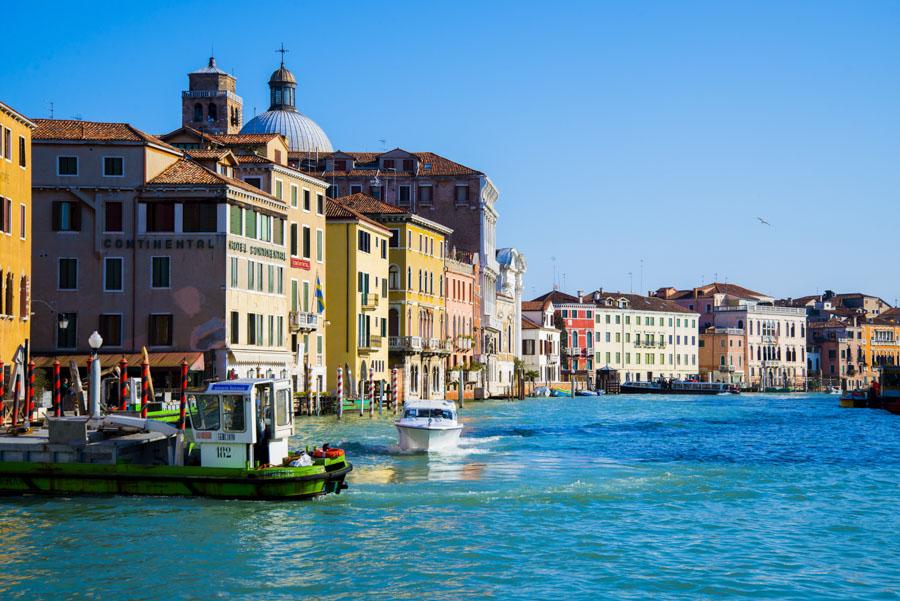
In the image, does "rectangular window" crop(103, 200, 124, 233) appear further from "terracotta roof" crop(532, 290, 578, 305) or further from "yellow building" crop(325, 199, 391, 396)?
"terracotta roof" crop(532, 290, 578, 305)

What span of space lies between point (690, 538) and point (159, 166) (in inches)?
1087

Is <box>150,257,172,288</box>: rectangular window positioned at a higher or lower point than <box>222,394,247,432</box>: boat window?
higher

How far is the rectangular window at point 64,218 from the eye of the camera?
4178cm

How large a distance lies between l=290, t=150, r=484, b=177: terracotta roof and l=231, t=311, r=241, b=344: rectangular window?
32.6 m

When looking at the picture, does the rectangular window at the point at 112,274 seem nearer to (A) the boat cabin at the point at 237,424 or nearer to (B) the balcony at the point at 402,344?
(A) the boat cabin at the point at 237,424

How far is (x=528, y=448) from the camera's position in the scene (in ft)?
119

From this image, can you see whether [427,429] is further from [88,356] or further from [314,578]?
[314,578]

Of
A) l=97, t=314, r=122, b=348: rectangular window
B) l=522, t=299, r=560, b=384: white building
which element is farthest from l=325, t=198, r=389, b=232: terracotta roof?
l=522, t=299, r=560, b=384: white building

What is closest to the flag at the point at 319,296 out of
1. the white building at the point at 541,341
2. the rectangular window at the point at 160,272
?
the rectangular window at the point at 160,272

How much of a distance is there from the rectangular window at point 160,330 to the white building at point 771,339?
93.7 meters

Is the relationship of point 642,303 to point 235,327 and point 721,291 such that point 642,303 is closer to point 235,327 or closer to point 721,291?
point 721,291

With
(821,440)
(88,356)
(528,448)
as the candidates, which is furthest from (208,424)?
(821,440)

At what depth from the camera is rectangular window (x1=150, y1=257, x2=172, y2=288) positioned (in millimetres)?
41938

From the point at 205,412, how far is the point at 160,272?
20.5m
